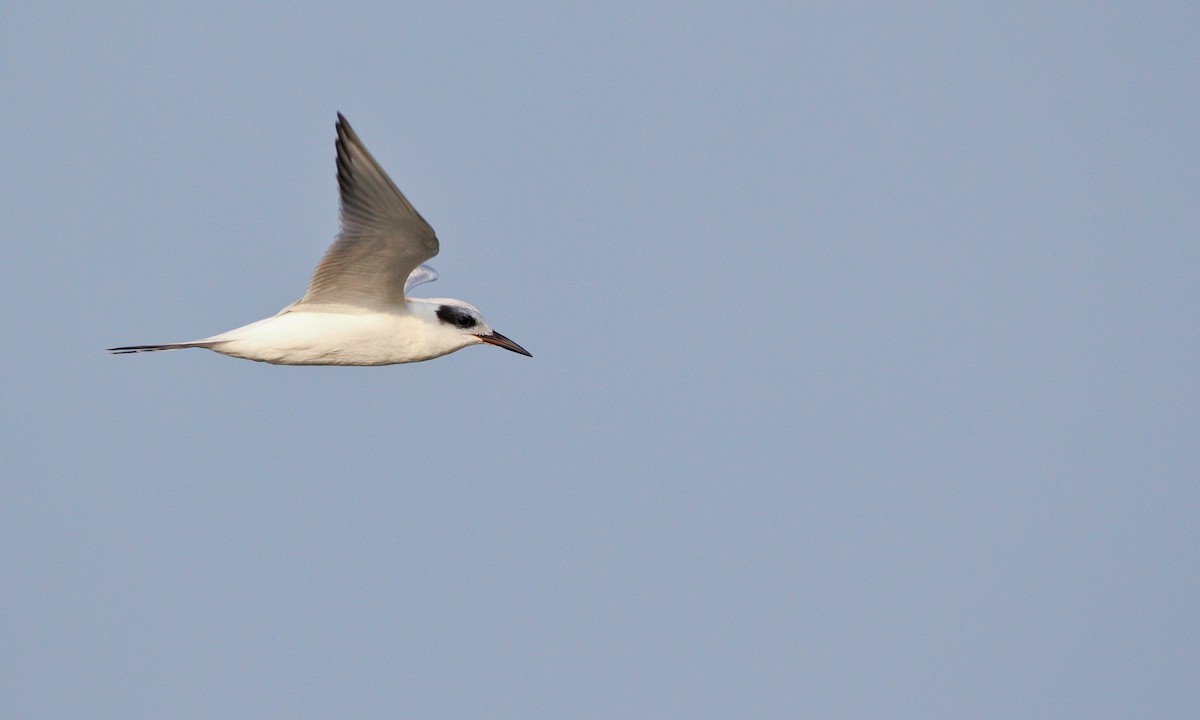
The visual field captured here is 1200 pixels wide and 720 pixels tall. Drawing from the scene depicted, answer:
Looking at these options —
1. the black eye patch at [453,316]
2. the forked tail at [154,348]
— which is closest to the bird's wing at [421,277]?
the black eye patch at [453,316]

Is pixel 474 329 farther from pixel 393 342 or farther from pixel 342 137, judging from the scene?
pixel 342 137

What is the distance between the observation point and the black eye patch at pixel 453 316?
15.0 meters

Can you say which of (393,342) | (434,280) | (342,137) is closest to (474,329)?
(393,342)

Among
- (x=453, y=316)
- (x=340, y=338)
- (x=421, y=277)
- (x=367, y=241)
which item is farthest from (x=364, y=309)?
(x=421, y=277)

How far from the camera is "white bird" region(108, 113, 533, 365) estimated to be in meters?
12.8

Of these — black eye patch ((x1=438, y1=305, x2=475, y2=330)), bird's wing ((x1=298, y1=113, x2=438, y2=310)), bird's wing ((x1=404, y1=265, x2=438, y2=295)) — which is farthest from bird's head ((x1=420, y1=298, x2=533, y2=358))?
bird's wing ((x1=404, y1=265, x2=438, y2=295))

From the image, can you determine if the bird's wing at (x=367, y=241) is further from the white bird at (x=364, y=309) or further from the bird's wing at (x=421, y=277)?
the bird's wing at (x=421, y=277)

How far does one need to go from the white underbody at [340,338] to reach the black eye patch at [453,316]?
0.12 m

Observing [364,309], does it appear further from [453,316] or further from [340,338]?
[453,316]

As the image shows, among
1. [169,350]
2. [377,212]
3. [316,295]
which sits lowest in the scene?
[169,350]

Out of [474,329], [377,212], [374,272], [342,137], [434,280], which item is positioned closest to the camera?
[342,137]

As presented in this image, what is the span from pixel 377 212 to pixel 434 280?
4561 millimetres

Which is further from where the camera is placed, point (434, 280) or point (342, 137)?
point (434, 280)

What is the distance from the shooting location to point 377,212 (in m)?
12.9
